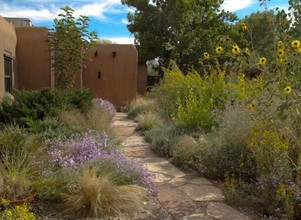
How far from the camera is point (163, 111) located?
9.28 m

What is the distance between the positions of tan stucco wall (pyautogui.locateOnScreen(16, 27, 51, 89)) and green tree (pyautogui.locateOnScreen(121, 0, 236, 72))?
657cm

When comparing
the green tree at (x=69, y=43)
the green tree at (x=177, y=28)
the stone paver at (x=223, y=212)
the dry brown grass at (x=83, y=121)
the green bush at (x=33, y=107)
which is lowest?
the stone paver at (x=223, y=212)

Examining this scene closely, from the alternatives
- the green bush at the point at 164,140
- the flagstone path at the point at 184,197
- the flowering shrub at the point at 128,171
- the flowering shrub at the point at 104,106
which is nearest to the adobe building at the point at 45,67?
the flowering shrub at the point at 104,106

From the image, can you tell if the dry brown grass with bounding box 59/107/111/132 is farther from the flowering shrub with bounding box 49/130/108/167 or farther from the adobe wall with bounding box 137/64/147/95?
the adobe wall with bounding box 137/64/147/95

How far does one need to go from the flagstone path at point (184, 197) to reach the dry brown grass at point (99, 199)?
253 millimetres

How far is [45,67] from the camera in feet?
39.8

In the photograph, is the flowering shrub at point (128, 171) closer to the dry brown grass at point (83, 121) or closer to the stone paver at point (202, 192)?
the stone paver at point (202, 192)

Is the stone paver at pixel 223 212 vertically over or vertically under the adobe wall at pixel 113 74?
under

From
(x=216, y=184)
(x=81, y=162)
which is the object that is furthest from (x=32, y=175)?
(x=216, y=184)

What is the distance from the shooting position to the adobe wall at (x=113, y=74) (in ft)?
48.1

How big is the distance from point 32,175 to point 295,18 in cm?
318

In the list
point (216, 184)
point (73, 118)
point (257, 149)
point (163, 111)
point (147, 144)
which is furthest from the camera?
point (163, 111)

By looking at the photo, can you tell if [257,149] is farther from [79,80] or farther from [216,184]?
[79,80]

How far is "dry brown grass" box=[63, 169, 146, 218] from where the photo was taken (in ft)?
11.1
